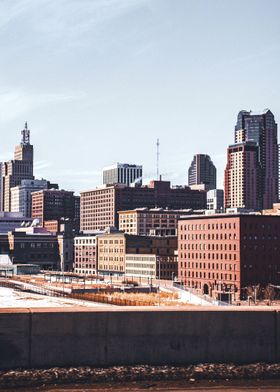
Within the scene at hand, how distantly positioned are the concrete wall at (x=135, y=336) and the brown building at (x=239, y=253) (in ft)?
288

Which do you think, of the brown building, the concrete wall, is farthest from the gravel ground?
the brown building

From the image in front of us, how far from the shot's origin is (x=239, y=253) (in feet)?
576

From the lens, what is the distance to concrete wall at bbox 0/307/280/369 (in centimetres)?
7344

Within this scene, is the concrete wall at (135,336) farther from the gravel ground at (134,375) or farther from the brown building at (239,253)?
the brown building at (239,253)

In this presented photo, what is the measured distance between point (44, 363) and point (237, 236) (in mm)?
108262

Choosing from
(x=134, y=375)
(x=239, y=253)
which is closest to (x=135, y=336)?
(x=134, y=375)

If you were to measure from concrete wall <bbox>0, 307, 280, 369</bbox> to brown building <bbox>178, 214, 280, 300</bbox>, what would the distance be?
8777 cm

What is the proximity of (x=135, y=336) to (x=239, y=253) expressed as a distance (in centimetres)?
10183

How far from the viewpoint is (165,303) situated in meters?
144

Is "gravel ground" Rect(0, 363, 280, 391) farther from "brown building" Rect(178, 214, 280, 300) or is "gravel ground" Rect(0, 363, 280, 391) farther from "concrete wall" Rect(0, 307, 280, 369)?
"brown building" Rect(178, 214, 280, 300)

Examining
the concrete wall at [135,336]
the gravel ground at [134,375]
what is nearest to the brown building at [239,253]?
the concrete wall at [135,336]

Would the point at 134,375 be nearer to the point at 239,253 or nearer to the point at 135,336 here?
the point at 135,336

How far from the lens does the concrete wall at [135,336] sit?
73438 mm

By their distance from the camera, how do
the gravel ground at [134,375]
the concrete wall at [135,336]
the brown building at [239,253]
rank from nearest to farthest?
the gravel ground at [134,375]
the concrete wall at [135,336]
the brown building at [239,253]
